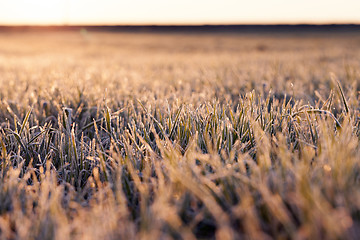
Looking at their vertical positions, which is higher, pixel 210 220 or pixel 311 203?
pixel 311 203

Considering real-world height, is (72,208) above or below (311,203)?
below

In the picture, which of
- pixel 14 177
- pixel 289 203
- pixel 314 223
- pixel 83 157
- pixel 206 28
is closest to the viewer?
pixel 314 223

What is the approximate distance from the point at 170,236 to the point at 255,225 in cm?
22

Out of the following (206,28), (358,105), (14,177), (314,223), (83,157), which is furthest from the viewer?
(206,28)

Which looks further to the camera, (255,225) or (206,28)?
(206,28)

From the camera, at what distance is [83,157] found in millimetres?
1353

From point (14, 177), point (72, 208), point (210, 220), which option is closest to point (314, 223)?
point (210, 220)

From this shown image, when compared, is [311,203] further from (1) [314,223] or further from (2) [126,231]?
(2) [126,231]

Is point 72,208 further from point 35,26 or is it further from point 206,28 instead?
point 35,26

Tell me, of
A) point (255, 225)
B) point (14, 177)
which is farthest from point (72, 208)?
point (255, 225)

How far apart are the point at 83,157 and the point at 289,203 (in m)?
0.88

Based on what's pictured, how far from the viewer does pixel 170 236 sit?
2.61 ft

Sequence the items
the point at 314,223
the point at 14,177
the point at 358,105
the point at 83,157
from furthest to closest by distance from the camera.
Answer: the point at 358,105, the point at 83,157, the point at 14,177, the point at 314,223

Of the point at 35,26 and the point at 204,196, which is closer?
the point at 204,196
